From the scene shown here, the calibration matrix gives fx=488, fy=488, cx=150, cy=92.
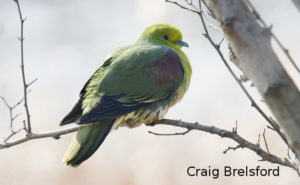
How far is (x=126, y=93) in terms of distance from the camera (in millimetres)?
3643

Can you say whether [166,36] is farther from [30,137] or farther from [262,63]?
[262,63]

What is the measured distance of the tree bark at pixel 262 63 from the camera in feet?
4.78

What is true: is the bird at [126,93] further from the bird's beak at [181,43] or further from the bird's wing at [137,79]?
the bird's beak at [181,43]

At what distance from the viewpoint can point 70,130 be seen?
3.35 metres

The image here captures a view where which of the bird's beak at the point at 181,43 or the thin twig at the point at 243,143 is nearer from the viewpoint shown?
the thin twig at the point at 243,143

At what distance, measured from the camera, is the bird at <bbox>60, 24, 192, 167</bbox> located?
334 centimetres

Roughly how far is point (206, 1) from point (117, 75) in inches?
82.7

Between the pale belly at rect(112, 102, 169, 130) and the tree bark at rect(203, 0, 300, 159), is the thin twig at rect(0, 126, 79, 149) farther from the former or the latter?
the tree bark at rect(203, 0, 300, 159)

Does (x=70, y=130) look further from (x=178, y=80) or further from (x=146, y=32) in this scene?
(x=146, y=32)

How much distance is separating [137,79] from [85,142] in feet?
2.24

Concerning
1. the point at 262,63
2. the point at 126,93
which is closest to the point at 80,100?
the point at 126,93

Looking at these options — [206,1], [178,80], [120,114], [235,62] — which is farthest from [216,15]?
[178,80]

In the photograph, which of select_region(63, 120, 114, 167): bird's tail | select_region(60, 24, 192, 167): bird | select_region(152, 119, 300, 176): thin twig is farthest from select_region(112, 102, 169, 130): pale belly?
select_region(152, 119, 300, 176): thin twig

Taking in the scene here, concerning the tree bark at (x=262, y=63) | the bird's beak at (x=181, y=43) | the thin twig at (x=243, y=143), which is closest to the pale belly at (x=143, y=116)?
the thin twig at (x=243, y=143)
